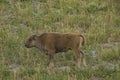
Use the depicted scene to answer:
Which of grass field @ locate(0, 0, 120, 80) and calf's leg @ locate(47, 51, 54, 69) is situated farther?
calf's leg @ locate(47, 51, 54, 69)

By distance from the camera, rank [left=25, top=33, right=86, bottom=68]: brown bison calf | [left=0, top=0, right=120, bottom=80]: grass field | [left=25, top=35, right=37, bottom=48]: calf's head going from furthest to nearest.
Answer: [left=25, top=35, right=37, bottom=48]: calf's head → [left=25, top=33, right=86, bottom=68]: brown bison calf → [left=0, top=0, right=120, bottom=80]: grass field

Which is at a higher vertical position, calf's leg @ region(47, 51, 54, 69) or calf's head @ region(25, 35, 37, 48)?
calf's head @ region(25, 35, 37, 48)

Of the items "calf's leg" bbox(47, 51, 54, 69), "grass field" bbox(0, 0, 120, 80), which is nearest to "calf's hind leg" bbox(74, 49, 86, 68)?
"grass field" bbox(0, 0, 120, 80)

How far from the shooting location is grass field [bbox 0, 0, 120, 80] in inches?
429

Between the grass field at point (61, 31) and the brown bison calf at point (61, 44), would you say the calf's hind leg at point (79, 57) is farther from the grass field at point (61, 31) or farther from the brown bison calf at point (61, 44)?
the grass field at point (61, 31)

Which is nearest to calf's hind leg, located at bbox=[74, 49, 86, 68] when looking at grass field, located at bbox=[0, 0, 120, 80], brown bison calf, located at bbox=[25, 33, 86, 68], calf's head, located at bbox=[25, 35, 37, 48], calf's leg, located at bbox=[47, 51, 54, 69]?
brown bison calf, located at bbox=[25, 33, 86, 68]

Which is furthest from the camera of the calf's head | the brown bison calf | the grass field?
the calf's head

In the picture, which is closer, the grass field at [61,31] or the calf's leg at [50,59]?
the grass field at [61,31]

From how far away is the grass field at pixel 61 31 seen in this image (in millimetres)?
10891

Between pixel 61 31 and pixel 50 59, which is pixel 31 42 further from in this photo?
pixel 61 31

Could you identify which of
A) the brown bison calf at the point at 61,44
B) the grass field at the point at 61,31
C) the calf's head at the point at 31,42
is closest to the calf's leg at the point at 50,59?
the brown bison calf at the point at 61,44

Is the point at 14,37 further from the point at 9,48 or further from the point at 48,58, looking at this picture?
the point at 48,58

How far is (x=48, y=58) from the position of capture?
11.7m

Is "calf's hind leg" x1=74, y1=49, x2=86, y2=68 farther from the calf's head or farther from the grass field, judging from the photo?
the calf's head
